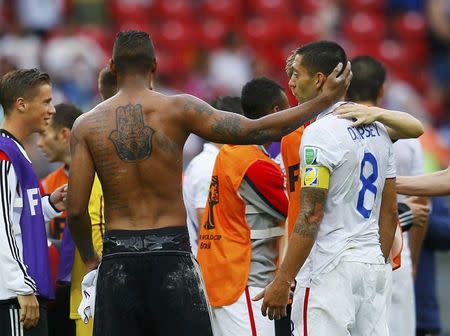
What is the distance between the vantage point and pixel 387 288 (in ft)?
20.2

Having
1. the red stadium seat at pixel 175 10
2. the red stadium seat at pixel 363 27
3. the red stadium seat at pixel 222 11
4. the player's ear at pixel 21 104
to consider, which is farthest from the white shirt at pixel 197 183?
the red stadium seat at pixel 363 27

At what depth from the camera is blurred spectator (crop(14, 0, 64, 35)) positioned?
712 inches

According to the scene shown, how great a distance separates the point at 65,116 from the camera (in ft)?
25.3

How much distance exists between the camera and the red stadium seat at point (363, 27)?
1928cm

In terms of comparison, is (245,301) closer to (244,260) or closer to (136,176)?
(244,260)

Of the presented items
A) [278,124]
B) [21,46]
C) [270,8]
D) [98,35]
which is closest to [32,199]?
[278,124]

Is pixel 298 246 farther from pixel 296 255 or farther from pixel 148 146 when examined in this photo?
pixel 148 146

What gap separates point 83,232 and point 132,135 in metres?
0.64

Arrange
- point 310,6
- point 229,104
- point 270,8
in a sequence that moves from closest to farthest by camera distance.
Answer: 1. point 229,104
2. point 270,8
3. point 310,6

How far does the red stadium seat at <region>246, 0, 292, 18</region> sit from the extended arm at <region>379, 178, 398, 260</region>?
522 inches

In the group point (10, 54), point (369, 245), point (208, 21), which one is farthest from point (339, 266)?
point (208, 21)

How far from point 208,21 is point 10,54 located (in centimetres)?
372

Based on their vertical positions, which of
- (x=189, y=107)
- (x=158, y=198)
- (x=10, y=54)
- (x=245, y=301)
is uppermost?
(x=10, y=54)

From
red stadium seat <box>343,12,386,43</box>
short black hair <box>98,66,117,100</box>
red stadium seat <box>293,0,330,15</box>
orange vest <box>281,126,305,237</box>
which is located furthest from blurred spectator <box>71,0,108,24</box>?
orange vest <box>281,126,305,237</box>
